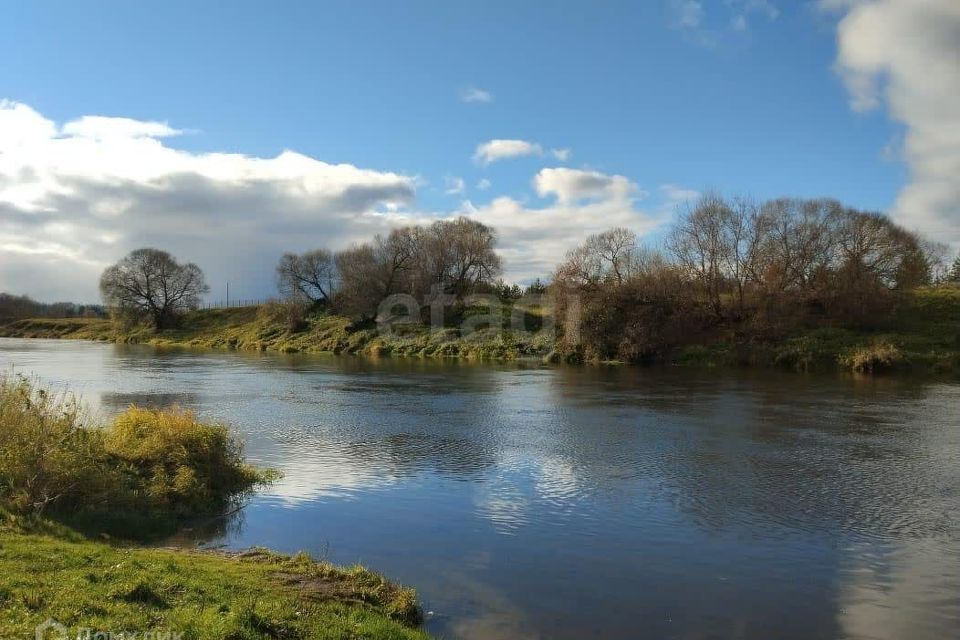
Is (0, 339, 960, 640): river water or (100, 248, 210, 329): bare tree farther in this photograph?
(100, 248, 210, 329): bare tree

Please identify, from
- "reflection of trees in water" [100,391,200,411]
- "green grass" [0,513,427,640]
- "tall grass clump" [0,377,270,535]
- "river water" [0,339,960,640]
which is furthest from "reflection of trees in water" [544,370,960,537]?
"reflection of trees in water" [100,391,200,411]

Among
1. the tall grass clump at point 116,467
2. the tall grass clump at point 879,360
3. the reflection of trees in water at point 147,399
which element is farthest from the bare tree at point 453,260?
the tall grass clump at point 116,467

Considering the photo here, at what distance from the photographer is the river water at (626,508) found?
9.10 m

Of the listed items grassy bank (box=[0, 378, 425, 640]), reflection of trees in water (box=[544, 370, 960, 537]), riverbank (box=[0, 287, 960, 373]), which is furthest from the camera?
riverbank (box=[0, 287, 960, 373])

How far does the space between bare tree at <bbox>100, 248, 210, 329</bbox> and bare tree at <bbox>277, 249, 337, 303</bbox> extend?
19.2m

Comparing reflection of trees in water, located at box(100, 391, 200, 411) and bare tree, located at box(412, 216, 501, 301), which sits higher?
bare tree, located at box(412, 216, 501, 301)

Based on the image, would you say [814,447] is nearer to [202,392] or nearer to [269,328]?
[202,392]

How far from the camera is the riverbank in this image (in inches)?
1831

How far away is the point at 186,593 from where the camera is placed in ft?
24.7

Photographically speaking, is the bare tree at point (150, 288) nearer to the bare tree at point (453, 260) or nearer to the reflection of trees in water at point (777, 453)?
the bare tree at point (453, 260)

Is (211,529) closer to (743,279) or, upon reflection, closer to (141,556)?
(141,556)

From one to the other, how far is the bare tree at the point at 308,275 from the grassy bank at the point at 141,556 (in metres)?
76.7

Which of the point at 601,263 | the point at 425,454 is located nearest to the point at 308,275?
the point at 601,263

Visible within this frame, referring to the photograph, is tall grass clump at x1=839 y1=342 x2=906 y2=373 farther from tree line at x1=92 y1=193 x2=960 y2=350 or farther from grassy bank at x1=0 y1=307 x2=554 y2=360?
grassy bank at x1=0 y1=307 x2=554 y2=360
